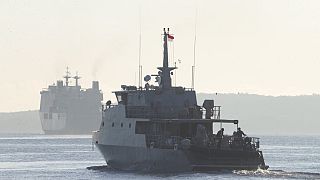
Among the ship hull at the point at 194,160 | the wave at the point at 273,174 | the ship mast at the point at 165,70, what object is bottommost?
the wave at the point at 273,174

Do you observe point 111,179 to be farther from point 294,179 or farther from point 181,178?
point 294,179

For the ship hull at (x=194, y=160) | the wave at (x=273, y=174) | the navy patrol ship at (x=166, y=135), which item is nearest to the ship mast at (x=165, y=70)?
the navy patrol ship at (x=166, y=135)

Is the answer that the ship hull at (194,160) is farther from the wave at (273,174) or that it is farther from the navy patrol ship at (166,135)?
the wave at (273,174)

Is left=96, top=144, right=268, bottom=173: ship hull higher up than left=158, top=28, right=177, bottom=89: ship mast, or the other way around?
left=158, top=28, right=177, bottom=89: ship mast

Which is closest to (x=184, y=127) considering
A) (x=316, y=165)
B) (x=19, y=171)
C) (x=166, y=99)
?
(x=166, y=99)

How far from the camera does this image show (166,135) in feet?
258

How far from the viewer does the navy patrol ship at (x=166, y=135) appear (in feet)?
244

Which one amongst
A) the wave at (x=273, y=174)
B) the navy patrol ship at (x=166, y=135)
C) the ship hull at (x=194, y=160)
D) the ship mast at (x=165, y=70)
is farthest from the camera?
the ship mast at (x=165, y=70)

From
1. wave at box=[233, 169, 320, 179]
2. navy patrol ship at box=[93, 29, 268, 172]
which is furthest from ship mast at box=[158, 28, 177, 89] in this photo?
wave at box=[233, 169, 320, 179]

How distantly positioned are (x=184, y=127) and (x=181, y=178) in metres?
9.99

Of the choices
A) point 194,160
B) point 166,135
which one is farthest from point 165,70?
point 194,160

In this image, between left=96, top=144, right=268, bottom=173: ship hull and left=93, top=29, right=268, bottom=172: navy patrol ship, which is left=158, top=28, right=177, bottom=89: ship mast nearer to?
left=93, top=29, right=268, bottom=172: navy patrol ship

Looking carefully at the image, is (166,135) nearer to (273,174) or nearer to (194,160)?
(194,160)

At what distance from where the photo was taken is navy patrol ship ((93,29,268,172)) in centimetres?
7450
